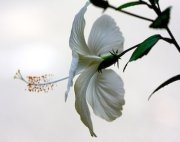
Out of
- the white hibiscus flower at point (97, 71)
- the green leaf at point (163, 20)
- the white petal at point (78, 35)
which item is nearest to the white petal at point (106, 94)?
the white hibiscus flower at point (97, 71)

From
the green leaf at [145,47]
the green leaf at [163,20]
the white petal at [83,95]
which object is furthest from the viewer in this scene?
the white petal at [83,95]

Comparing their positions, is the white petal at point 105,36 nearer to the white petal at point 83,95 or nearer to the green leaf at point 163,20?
the white petal at point 83,95

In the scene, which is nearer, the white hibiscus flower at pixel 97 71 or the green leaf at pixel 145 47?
the green leaf at pixel 145 47

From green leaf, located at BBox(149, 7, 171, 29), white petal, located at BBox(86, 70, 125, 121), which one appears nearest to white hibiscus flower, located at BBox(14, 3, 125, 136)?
white petal, located at BBox(86, 70, 125, 121)

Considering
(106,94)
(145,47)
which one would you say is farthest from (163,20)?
(106,94)

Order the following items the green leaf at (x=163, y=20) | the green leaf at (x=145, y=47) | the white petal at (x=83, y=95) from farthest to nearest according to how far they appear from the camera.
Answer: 1. the white petal at (x=83, y=95)
2. the green leaf at (x=145, y=47)
3. the green leaf at (x=163, y=20)

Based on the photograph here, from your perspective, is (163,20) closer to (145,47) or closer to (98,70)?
(145,47)

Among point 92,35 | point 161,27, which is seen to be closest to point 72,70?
point 92,35

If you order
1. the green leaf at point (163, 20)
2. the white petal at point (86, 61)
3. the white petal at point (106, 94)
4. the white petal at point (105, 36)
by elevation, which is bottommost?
the white petal at point (106, 94)
